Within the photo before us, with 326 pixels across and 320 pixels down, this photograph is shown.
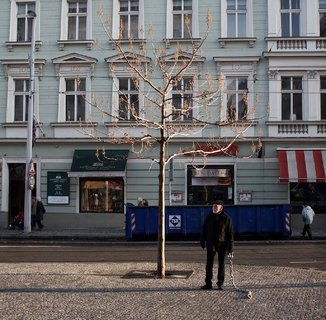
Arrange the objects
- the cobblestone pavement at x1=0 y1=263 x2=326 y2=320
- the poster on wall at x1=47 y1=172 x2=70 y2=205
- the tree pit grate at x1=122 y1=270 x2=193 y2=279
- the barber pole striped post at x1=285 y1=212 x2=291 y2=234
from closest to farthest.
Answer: the cobblestone pavement at x1=0 y1=263 x2=326 y2=320
the tree pit grate at x1=122 y1=270 x2=193 y2=279
the barber pole striped post at x1=285 y1=212 x2=291 y2=234
the poster on wall at x1=47 y1=172 x2=70 y2=205

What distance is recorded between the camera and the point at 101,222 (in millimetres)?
26516

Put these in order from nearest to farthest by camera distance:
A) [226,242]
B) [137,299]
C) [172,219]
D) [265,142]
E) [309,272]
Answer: [137,299], [226,242], [309,272], [172,219], [265,142]

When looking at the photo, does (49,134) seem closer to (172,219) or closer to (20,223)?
(20,223)

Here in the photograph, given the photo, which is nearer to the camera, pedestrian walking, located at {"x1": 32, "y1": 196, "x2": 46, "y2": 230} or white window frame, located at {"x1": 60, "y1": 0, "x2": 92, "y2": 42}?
pedestrian walking, located at {"x1": 32, "y1": 196, "x2": 46, "y2": 230}

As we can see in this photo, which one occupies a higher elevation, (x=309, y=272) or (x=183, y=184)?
(x=183, y=184)

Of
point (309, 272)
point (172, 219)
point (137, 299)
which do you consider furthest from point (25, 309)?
point (172, 219)

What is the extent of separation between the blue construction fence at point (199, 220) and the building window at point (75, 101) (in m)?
6.82

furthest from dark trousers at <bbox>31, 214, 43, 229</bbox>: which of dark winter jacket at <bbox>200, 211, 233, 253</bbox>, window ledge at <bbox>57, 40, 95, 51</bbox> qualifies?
dark winter jacket at <bbox>200, 211, 233, 253</bbox>

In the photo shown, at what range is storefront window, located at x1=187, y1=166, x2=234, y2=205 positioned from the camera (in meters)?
26.2

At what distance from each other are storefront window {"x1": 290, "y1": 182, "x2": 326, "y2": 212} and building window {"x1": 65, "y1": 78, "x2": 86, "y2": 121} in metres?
10.7

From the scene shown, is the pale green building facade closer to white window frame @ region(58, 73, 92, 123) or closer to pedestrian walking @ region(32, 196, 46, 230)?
white window frame @ region(58, 73, 92, 123)

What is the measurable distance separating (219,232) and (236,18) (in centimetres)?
1877

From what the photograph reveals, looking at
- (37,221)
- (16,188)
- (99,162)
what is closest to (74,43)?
(99,162)

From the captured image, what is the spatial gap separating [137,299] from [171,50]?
18.9 meters
